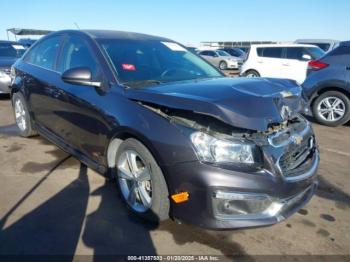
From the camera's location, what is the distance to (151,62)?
3.51 meters

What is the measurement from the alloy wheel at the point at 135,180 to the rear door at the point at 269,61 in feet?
32.2

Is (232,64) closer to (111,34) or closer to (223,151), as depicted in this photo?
(111,34)

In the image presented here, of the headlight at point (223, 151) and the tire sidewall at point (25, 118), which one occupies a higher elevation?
the headlight at point (223, 151)

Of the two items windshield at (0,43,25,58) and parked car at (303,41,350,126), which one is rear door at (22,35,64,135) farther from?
windshield at (0,43,25,58)

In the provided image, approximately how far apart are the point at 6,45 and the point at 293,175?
10.8 metres

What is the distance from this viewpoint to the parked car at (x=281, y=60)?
1120 cm

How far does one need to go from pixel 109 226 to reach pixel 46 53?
272cm

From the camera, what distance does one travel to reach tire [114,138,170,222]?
259cm

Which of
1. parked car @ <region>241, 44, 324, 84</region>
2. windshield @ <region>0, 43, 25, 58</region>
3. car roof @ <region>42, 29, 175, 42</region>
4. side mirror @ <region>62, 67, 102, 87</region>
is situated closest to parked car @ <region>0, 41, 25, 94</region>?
windshield @ <region>0, 43, 25, 58</region>

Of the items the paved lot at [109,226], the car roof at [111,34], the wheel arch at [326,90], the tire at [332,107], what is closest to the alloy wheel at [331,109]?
the tire at [332,107]

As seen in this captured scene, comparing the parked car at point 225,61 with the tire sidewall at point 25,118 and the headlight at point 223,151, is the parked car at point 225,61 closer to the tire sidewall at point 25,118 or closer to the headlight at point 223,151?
the tire sidewall at point 25,118

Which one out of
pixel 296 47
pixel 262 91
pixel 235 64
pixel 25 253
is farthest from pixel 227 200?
pixel 235 64

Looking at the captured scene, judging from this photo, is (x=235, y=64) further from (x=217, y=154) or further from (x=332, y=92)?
(x=217, y=154)

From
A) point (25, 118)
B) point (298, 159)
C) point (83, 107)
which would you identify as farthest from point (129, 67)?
point (25, 118)
